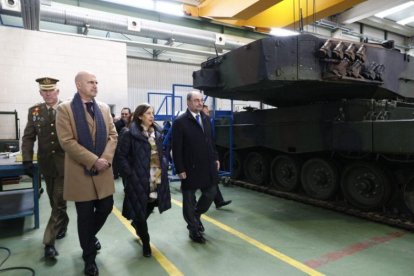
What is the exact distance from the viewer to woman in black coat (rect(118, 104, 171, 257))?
307 centimetres

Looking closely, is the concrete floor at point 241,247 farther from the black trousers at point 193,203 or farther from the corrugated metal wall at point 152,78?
the corrugated metal wall at point 152,78

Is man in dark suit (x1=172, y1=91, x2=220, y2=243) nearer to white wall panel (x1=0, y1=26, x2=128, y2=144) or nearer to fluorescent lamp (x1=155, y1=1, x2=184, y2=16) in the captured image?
white wall panel (x1=0, y1=26, x2=128, y2=144)

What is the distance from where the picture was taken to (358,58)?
4.39 m

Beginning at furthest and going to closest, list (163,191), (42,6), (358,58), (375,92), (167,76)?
(167,76) → (42,6) → (375,92) → (358,58) → (163,191)

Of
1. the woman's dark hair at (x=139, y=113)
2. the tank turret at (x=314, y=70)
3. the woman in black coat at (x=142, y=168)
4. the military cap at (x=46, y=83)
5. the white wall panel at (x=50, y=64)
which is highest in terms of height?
the white wall panel at (x=50, y=64)

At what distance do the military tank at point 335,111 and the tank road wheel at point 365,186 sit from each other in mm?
14

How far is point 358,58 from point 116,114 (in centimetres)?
718

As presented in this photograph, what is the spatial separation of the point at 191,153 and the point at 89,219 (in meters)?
1.24

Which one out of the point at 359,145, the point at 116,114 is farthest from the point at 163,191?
the point at 116,114

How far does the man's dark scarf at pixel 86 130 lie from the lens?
8.74 feet

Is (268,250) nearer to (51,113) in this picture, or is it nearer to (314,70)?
(314,70)

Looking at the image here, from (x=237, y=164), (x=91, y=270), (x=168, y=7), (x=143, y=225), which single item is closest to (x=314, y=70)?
(x=143, y=225)

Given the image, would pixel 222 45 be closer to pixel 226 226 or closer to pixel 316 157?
pixel 316 157

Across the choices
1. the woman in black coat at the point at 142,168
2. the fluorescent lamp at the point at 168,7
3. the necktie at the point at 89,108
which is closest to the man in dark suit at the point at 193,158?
the woman in black coat at the point at 142,168
